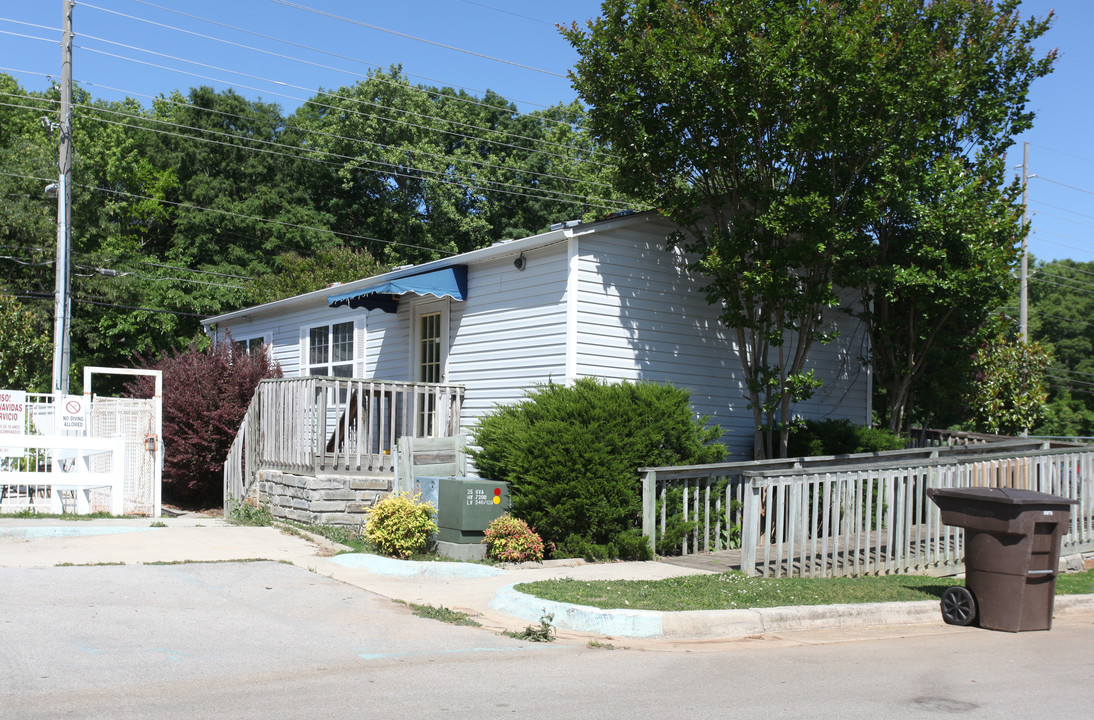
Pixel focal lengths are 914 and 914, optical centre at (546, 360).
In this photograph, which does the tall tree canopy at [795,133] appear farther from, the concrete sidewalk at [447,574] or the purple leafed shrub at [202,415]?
the purple leafed shrub at [202,415]

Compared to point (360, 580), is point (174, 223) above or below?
above

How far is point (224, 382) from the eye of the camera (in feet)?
56.6

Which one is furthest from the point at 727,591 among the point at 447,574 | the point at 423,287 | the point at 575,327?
the point at 423,287

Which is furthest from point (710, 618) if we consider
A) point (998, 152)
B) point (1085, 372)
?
point (1085, 372)

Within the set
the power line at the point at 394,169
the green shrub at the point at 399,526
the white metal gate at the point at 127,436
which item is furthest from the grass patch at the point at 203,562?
the power line at the point at 394,169

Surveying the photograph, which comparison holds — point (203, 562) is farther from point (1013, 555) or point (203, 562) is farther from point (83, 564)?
point (1013, 555)

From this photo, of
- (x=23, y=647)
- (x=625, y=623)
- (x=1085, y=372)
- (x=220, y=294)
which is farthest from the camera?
(x=1085, y=372)

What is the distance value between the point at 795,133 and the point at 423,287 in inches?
235

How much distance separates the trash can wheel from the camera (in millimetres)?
8406

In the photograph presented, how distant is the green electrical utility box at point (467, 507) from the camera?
10.7 metres

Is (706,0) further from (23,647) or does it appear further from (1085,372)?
(1085,372)

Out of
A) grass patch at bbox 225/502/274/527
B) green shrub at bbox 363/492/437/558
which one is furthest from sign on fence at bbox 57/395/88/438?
green shrub at bbox 363/492/437/558

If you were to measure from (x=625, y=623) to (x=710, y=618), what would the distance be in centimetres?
72

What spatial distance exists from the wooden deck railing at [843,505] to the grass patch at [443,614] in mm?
3291
